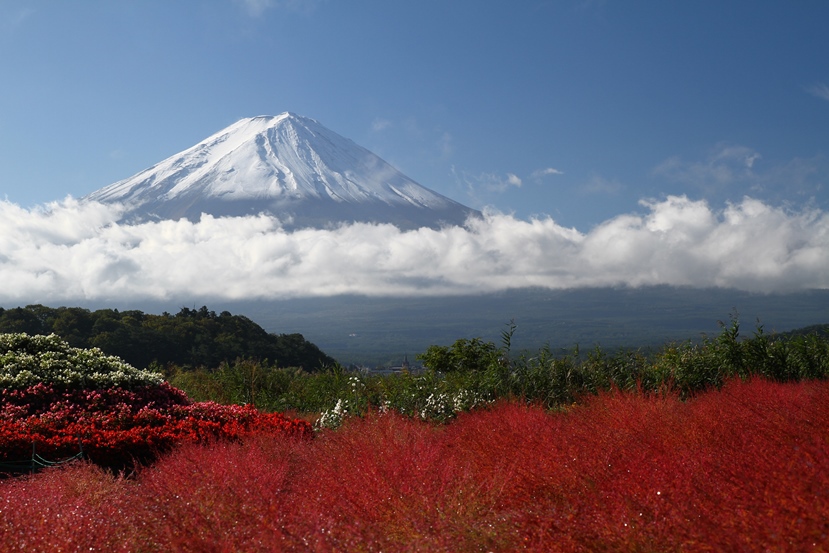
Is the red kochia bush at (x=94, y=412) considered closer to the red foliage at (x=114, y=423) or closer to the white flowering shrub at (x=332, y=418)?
the red foliage at (x=114, y=423)

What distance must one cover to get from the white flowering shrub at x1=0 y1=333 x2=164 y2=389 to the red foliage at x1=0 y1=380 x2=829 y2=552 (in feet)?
17.5

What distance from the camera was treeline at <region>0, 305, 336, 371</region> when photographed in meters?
29.3

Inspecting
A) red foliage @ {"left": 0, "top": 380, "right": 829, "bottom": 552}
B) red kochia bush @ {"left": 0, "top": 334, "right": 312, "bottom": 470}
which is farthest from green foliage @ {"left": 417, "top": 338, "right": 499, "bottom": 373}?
red foliage @ {"left": 0, "top": 380, "right": 829, "bottom": 552}

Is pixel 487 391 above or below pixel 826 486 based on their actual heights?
below

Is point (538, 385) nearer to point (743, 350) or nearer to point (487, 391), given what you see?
point (487, 391)

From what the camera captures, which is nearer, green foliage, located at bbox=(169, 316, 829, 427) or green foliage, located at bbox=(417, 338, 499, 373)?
green foliage, located at bbox=(169, 316, 829, 427)

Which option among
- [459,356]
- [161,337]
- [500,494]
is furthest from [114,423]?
[161,337]

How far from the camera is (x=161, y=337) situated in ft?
99.6

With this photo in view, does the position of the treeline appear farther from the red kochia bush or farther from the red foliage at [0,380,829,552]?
the red foliage at [0,380,829,552]

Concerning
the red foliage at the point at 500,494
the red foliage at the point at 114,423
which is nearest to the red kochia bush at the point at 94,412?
the red foliage at the point at 114,423

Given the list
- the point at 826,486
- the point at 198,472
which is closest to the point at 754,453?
the point at 826,486

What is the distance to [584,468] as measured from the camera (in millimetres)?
3713

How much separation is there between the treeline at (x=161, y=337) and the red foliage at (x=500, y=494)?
973 inches

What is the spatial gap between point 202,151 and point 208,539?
189528 millimetres
